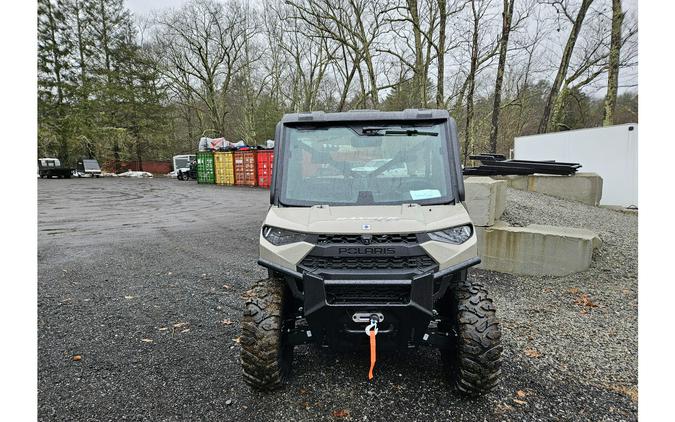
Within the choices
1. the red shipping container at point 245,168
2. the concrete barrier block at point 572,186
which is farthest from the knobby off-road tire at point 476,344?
the red shipping container at point 245,168

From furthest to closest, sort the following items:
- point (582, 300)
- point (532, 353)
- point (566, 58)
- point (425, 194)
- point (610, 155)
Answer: point (566, 58)
point (610, 155)
point (582, 300)
point (532, 353)
point (425, 194)

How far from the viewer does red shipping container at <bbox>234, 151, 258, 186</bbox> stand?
27.2 meters

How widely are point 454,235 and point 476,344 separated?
81 cm

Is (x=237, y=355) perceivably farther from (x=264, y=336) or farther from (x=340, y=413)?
(x=340, y=413)

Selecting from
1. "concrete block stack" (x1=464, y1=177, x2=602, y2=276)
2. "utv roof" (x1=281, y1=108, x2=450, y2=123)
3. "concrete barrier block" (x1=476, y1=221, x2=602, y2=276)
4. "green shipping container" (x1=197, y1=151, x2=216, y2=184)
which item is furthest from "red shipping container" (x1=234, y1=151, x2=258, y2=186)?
"utv roof" (x1=281, y1=108, x2=450, y2=123)

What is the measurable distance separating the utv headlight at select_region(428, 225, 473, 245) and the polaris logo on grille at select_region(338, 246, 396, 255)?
12.9 inches

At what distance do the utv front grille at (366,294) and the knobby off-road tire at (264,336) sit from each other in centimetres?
51

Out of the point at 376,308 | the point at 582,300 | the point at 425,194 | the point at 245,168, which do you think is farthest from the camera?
the point at 245,168

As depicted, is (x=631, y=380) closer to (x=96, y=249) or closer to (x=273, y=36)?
(x=96, y=249)

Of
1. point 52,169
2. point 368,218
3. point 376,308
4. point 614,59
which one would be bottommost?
point 376,308

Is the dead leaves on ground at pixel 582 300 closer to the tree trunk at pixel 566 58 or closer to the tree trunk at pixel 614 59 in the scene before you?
the tree trunk at pixel 614 59

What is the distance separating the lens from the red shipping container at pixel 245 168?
89.2 feet

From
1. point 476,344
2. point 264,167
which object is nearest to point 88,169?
point 264,167

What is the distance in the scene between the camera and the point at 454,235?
111 inches
